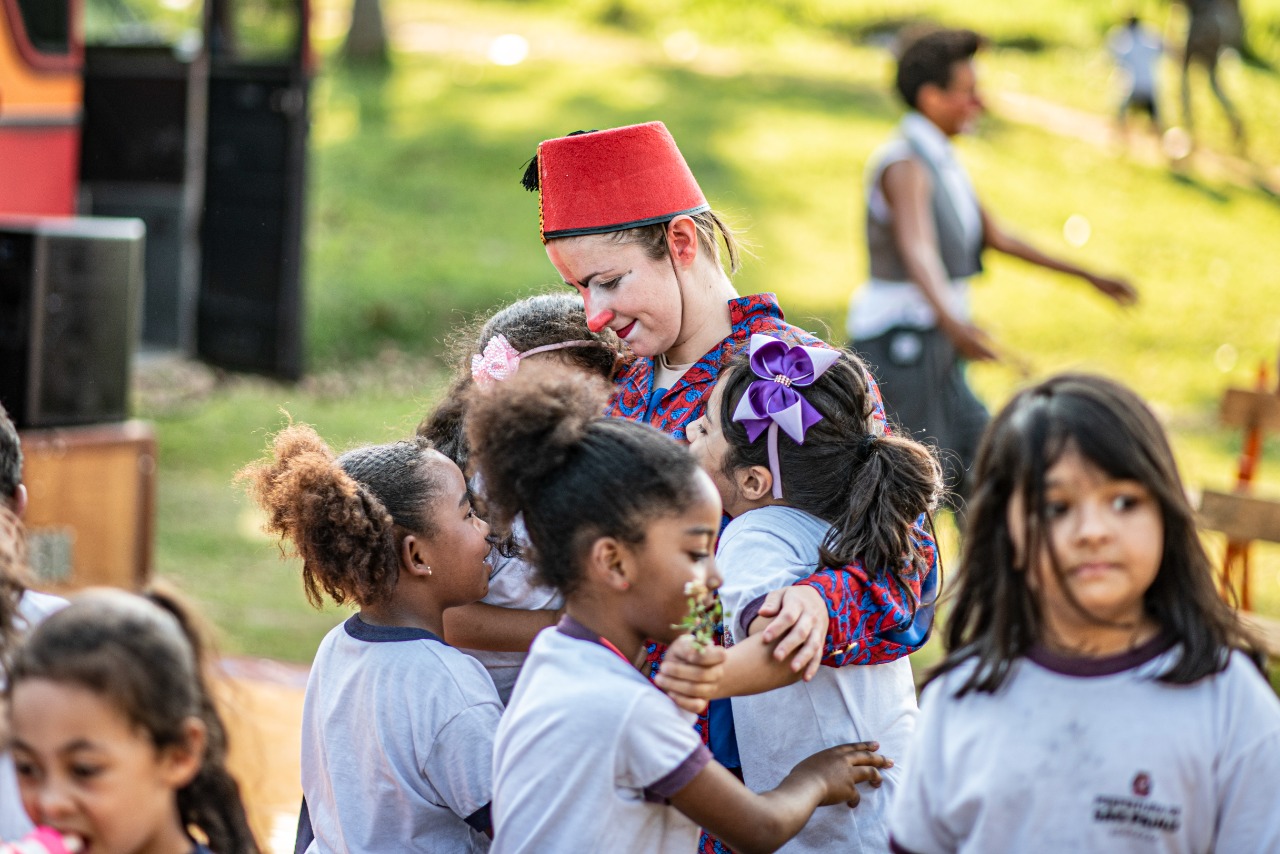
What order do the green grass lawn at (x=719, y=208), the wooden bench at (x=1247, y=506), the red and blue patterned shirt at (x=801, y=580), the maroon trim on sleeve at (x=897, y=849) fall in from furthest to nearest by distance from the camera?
the green grass lawn at (x=719, y=208)
the wooden bench at (x=1247, y=506)
the red and blue patterned shirt at (x=801, y=580)
the maroon trim on sleeve at (x=897, y=849)

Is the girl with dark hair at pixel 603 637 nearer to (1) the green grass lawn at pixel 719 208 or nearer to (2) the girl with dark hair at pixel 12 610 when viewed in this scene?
(2) the girl with dark hair at pixel 12 610

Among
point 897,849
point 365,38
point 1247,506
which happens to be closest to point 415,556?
point 897,849

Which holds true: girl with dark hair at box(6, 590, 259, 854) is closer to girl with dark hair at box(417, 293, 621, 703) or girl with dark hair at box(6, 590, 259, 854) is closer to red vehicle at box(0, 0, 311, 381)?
girl with dark hair at box(417, 293, 621, 703)

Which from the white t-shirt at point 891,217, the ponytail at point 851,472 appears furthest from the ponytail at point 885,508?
the white t-shirt at point 891,217

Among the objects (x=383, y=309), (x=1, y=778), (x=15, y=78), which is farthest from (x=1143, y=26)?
(x=1, y=778)

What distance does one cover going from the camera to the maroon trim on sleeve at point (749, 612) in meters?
2.05

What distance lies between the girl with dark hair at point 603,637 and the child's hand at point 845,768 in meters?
0.04

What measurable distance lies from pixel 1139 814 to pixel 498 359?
4.01 ft

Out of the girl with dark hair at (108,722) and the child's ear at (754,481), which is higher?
the child's ear at (754,481)

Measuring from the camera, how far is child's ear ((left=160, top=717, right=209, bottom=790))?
5.55 ft

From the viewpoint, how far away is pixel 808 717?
2.16 meters

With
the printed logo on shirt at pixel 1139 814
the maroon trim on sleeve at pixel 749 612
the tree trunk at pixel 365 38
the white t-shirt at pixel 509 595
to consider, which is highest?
the tree trunk at pixel 365 38

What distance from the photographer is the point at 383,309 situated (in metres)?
11.7

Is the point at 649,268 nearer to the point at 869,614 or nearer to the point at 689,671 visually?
the point at 869,614
